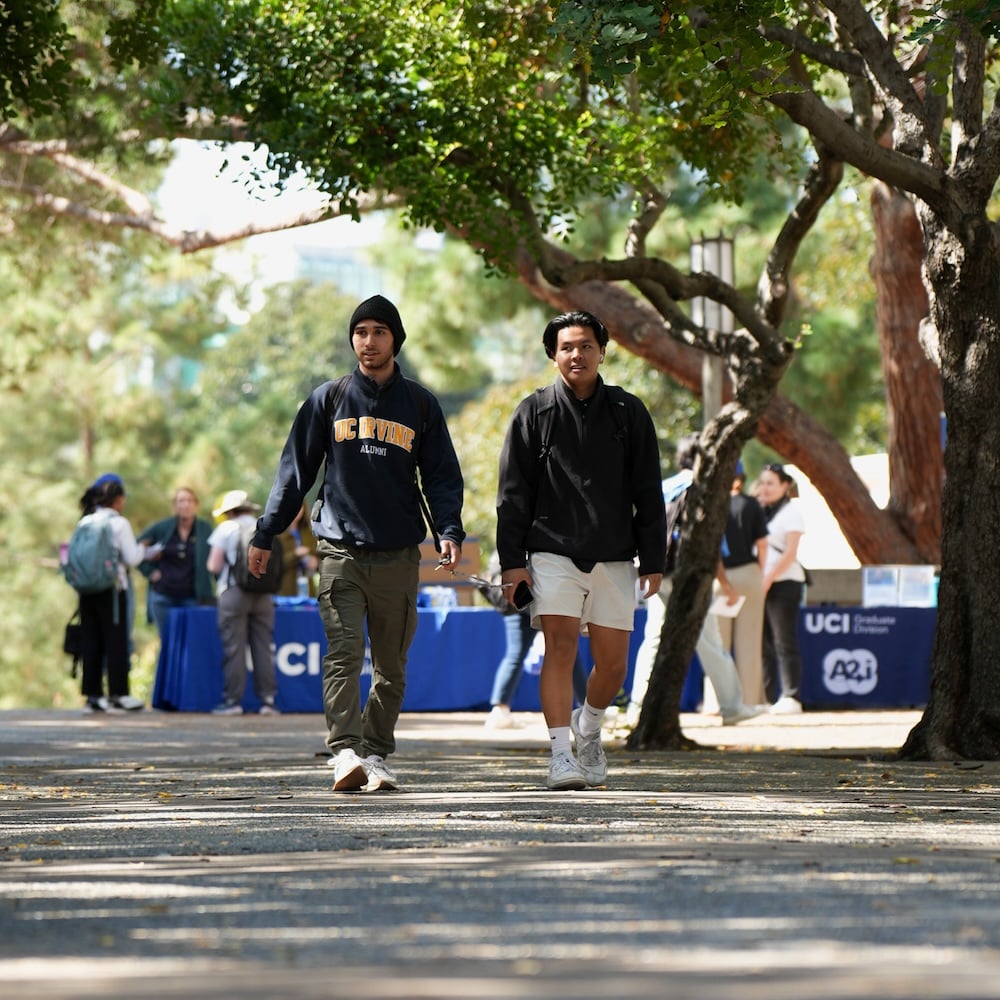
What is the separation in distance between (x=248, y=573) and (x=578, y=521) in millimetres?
7965

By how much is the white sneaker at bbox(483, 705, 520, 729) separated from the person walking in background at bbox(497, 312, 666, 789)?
20.7 feet

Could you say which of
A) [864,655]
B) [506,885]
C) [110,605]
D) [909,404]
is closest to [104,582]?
[110,605]

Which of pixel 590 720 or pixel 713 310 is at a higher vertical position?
pixel 713 310

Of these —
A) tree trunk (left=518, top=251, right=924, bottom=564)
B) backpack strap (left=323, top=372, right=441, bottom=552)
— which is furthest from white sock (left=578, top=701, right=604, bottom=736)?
tree trunk (left=518, top=251, right=924, bottom=564)

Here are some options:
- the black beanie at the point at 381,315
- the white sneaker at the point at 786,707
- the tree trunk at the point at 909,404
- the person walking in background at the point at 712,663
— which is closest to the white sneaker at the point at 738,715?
the person walking in background at the point at 712,663

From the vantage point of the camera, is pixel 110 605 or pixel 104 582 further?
pixel 110 605

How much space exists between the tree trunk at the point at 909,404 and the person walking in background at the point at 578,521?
13.1 metres

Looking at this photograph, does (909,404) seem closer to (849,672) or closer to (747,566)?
(849,672)

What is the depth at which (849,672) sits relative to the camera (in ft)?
60.0

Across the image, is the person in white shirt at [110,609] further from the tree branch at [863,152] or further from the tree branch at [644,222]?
the tree branch at [863,152]

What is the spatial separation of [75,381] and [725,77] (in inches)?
1566

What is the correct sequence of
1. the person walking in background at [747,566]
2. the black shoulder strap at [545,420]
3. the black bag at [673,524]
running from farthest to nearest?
the person walking in background at [747,566] < the black bag at [673,524] < the black shoulder strap at [545,420]

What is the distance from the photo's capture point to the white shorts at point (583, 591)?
340 inches

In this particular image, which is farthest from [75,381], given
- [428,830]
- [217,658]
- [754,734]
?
[428,830]
